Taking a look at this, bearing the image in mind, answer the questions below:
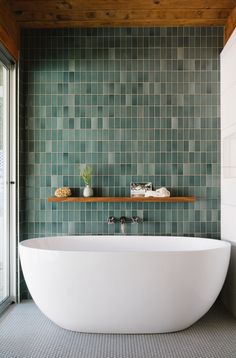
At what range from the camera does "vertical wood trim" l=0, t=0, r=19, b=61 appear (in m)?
3.67

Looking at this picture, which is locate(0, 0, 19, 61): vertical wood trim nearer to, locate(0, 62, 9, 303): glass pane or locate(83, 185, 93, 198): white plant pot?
Result: locate(0, 62, 9, 303): glass pane

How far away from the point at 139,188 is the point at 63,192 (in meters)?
0.74

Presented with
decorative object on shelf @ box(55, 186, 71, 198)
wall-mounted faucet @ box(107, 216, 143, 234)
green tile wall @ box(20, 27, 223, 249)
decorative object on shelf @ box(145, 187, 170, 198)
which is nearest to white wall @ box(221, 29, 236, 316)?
green tile wall @ box(20, 27, 223, 249)

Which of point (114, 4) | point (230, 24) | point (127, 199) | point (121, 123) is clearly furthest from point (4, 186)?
point (230, 24)

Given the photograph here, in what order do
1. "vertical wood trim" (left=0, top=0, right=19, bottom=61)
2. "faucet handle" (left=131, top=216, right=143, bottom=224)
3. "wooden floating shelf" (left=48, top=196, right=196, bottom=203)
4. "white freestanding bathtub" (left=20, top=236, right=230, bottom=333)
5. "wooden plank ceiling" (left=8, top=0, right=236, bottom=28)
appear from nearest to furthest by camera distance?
1. "white freestanding bathtub" (left=20, top=236, right=230, bottom=333)
2. "vertical wood trim" (left=0, top=0, right=19, bottom=61)
3. "wooden plank ceiling" (left=8, top=0, right=236, bottom=28)
4. "wooden floating shelf" (left=48, top=196, right=196, bottom=203)
5. "faucet handle" (left=131, top=216, right=143, bottom=224)

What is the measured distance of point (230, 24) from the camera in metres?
4.00

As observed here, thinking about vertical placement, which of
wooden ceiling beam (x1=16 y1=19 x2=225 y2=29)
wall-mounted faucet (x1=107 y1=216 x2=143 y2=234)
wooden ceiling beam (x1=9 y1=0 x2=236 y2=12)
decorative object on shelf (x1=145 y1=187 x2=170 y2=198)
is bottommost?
wall-mounted faucet (x1=107 y1=216 x2=143 y2=234)

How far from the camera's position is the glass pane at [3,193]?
396 cm

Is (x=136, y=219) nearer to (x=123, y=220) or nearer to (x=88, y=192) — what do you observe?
(x=123, y=220)

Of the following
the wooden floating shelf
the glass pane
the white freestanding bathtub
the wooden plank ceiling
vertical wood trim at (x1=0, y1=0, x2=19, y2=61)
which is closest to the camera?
the white freestanding bathtub

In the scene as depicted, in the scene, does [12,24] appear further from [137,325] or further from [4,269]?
[137,325]

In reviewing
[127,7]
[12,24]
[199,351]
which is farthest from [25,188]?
[199,351]

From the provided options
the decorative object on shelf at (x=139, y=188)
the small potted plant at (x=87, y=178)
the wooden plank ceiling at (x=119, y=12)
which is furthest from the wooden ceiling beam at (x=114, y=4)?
the decorative object on shelf at (x=139, y=188)

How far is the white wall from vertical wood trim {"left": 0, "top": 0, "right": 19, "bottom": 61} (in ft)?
6.51
